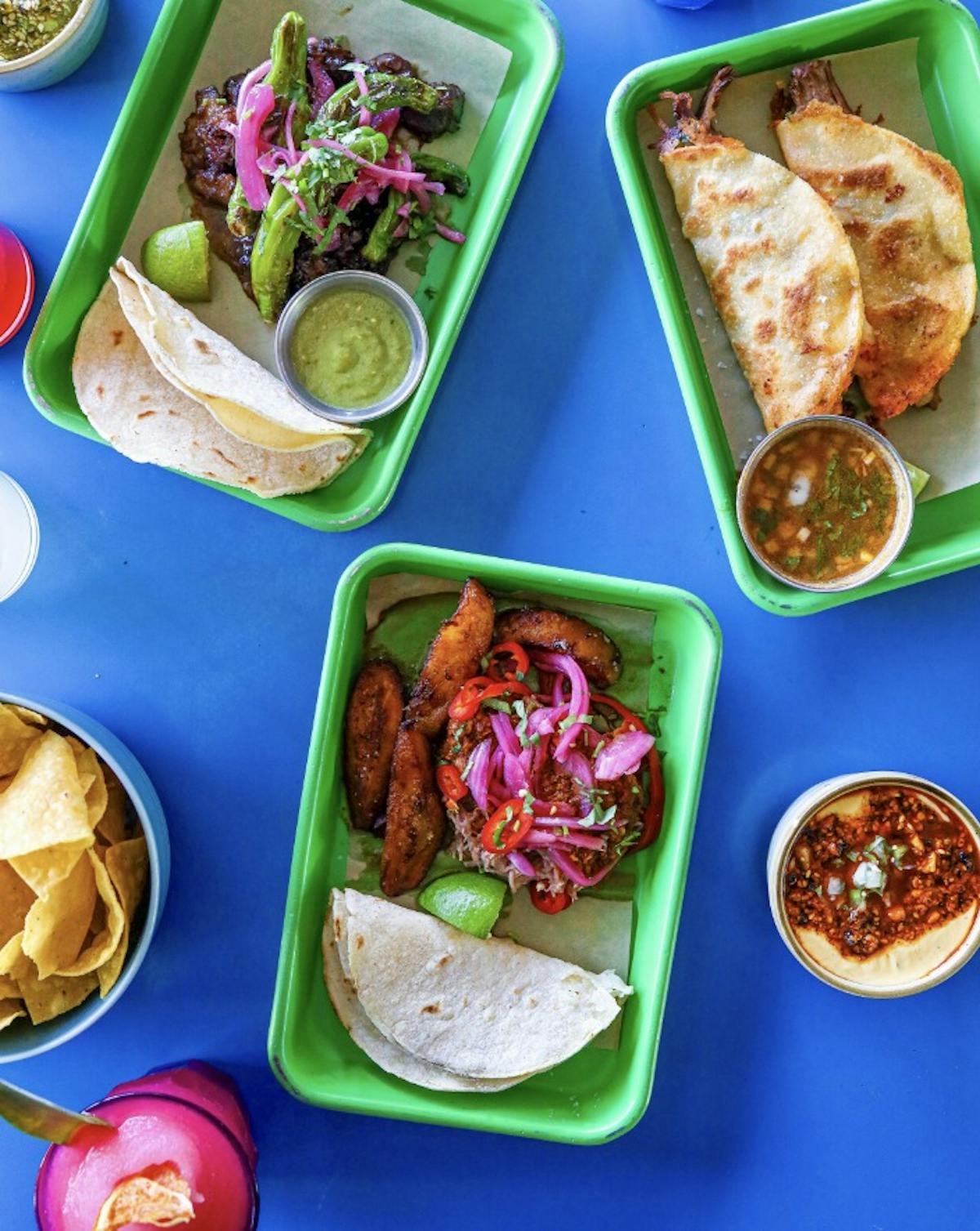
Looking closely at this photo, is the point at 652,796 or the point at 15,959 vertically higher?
the point at 652,796

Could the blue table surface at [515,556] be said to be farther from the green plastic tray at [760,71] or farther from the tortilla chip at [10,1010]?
the tortilla chip at [10,1010]

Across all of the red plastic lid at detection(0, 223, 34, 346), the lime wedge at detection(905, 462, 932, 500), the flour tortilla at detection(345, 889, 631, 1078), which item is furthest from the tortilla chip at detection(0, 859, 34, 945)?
the lime wedge at detection(905, 462, 932, 500)

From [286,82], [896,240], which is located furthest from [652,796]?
[286,82]

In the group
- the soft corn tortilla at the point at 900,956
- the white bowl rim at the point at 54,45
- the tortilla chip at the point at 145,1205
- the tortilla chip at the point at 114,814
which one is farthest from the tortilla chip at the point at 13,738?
the soft corn tortilla at the point at 900,956

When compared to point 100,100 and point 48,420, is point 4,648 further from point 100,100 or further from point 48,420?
point 100,100

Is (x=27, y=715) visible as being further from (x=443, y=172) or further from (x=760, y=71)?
(x=760, y=71)
